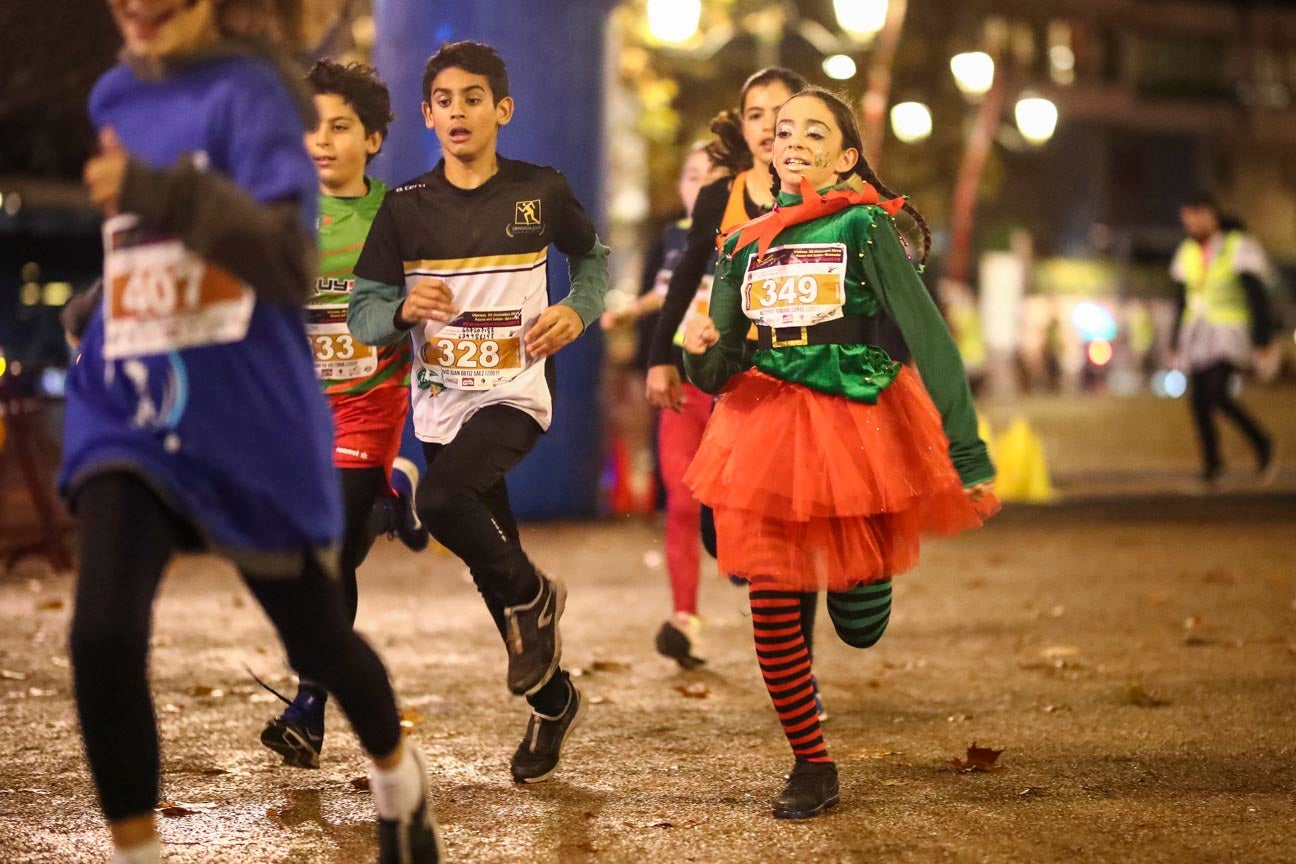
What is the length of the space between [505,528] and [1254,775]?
225 centimetres

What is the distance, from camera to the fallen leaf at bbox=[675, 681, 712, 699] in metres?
6.08

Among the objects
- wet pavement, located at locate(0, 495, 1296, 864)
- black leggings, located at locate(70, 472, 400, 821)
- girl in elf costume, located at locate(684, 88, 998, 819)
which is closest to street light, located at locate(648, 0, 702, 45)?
wet pavement, located at locate(0, 495, 1296, 864)

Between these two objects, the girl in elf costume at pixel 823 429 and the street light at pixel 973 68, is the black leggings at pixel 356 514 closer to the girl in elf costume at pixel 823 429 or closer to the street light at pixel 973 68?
the girl in elf costume at pixel 823 429

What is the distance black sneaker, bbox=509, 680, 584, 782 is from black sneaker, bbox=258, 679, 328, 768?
0.57m

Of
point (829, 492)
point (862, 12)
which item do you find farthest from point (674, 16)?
point (829, 492)

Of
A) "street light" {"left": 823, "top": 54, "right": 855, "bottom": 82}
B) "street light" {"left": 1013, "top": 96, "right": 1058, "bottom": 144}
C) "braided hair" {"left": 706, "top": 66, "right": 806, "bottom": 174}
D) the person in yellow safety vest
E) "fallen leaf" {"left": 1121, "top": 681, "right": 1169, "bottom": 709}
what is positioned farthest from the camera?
"street light" {"left": 1013, "top": 96, "right": 1058, "bottom": 144}

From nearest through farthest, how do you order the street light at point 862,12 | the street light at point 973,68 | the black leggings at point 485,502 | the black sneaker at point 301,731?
the black leggings at point 485,502, the black sneaker at point 301,731, the street light at point 862,12, the street light at point 973,68

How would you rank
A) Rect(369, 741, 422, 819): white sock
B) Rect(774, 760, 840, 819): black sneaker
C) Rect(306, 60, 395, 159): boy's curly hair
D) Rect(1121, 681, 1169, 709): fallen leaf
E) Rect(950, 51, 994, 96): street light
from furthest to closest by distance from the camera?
1. Rect(950, 51, 994, 96): street light
2. Rect(1121, 681, 1169, 709): fallen leaf
3. Rect(306, 60, 395, 159): boy's curly hair
4. Rect(774, 760, 840, 819): black sneaker
5. Rect(369, 741, 422, 819): white sock

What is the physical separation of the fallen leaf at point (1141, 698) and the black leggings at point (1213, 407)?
25.2 ft

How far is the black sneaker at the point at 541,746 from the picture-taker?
4.79 m

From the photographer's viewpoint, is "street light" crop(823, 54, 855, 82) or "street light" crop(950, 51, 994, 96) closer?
"street light" crop(950, 51, 994, 96)

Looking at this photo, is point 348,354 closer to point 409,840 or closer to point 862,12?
point 409,840

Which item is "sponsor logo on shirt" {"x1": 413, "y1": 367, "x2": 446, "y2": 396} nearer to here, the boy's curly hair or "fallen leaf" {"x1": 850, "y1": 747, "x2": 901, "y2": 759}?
the boy's curly hair

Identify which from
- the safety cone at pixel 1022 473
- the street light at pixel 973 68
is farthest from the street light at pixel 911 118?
the safety cone at pixel 1022 473
